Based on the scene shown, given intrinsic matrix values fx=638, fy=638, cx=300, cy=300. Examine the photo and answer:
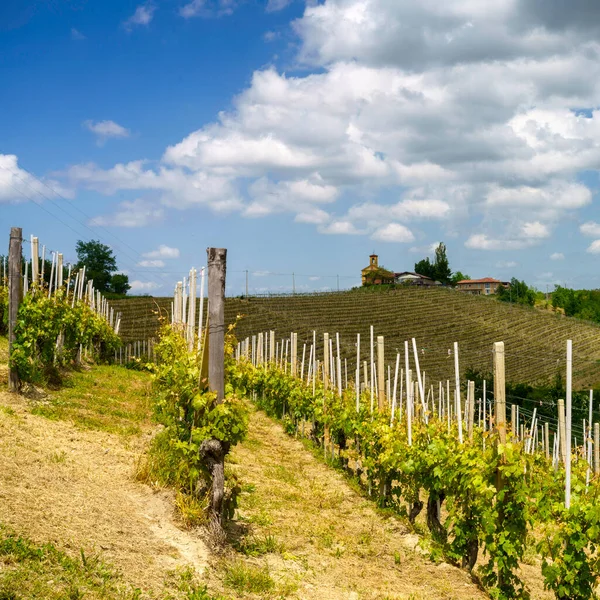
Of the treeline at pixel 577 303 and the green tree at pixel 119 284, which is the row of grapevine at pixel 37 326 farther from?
the treeline at pixel 577 303

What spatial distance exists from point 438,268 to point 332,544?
9293 cm

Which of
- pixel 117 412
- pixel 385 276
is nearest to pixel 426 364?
pixel 117 412

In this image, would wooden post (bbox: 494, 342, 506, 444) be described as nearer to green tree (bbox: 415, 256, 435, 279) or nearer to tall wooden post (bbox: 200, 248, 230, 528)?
tall wooden post (bbox: 200, 248, 230, 528)

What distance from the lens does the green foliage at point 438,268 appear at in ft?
315

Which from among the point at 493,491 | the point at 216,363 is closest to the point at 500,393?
the point at 493,491

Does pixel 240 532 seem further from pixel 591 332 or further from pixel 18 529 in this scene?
pixel 591 332

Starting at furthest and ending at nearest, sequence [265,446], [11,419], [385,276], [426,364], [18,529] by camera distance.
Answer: [385,276], [426,364], [265,446], [11,419], [18,529]

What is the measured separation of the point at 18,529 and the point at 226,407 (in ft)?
6.23

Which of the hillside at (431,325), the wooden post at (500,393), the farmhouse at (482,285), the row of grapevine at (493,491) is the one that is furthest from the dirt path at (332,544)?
the farmhouse at (482,285)

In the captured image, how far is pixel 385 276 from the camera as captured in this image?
85.6 meters

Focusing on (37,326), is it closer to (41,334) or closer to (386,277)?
(41,334)

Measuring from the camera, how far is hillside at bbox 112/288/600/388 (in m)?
36.8

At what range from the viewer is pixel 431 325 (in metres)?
46.4

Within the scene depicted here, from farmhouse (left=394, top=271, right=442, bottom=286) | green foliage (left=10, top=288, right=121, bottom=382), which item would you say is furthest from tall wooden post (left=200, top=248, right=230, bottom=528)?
farmhouse (left=394, top=271, right=442, bottom=286)
